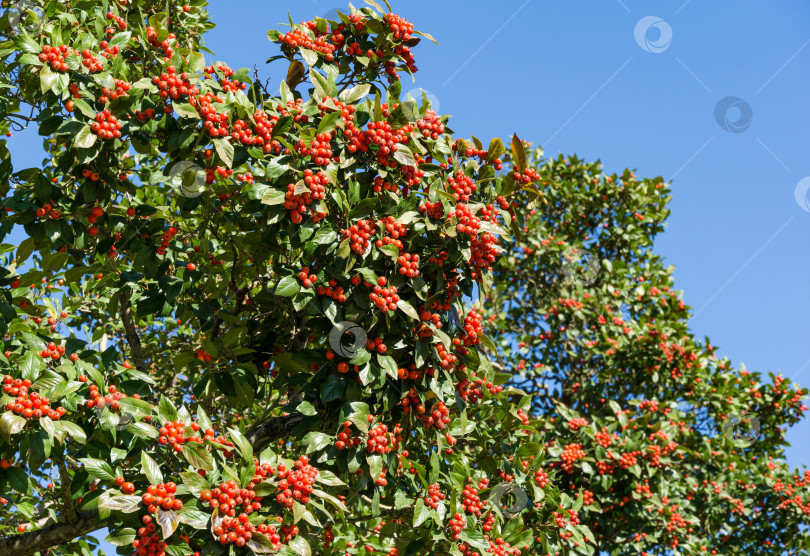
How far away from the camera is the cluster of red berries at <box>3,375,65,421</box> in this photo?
330 centimetres

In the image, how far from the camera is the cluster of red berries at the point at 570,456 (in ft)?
24.1

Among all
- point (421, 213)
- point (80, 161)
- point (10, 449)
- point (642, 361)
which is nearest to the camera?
point (10, 449)

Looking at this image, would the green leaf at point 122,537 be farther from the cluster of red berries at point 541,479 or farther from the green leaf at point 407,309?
the cluster of red berries at point 541,479

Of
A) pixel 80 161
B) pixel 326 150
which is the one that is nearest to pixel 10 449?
pixel 80 161

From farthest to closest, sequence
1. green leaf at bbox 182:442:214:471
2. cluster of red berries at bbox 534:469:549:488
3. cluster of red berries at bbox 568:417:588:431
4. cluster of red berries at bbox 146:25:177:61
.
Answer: cluster of red berries at bbox 568:417:588:431
cluster of red berries at bbox 534:469:549:488
cluster of red berries at bbox 146:25:177:61
green leaf at bbox 182:442:214:471

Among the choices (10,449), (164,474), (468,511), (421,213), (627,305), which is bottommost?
(10,449)

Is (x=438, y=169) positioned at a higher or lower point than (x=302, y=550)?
higher

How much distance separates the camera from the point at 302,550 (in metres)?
3.36

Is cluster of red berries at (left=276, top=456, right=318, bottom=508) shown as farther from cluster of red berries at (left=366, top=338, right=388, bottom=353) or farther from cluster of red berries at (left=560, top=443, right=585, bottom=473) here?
cluster of red berries at (left=560, top=443, right=585, bottom=473)

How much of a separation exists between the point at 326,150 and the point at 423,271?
0.87 meters

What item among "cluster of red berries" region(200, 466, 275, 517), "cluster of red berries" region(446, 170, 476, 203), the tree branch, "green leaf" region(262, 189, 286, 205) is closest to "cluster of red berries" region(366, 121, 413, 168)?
"cluster of red berries" region(446, 170, 476, 203)

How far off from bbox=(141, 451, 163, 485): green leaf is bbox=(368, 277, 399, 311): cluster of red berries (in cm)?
134

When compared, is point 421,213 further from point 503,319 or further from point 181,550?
point 503,319
